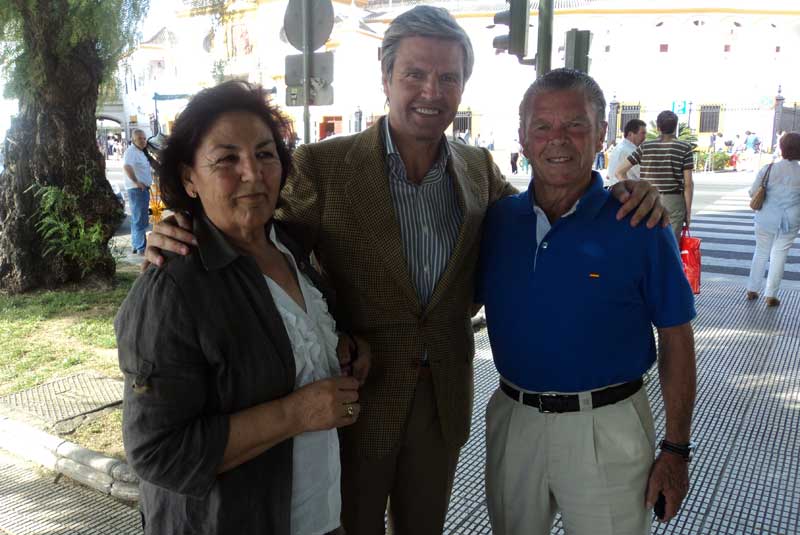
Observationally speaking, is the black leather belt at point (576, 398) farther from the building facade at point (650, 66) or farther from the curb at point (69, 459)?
the building facade at point (650, 66)

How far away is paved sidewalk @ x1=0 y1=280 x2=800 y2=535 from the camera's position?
10.1 feet

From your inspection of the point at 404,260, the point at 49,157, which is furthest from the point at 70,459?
the point at 49,157

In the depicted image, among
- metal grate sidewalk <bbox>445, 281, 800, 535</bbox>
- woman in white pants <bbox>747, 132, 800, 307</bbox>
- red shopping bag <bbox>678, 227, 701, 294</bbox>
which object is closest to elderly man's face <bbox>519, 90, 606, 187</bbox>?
metal grate sidewalk <bbox>445, 281, 800, 535</bbox>

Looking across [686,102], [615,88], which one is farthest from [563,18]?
[686,102]

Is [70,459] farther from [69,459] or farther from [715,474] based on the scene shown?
[715,474]

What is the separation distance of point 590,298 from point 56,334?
5532mm

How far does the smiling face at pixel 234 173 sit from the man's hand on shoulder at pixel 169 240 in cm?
9

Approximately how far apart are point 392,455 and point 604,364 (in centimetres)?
77

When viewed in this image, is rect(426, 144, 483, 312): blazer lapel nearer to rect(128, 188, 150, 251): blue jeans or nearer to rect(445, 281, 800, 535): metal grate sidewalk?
rect(445, 281, 800, 535): metal grate sidewalk

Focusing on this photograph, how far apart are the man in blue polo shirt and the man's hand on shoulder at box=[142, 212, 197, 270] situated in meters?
1.03

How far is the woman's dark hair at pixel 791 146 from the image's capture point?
675 centimetres

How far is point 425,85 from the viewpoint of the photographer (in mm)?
2203

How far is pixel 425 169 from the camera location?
233 cm

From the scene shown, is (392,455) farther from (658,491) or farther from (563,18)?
(563,18)
